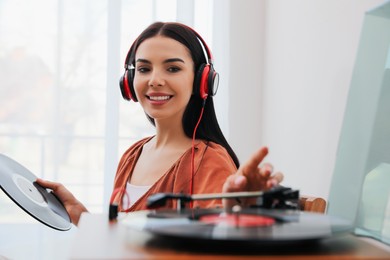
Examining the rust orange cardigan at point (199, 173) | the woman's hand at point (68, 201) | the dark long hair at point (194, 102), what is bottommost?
the woman's hand at point (68, 201)

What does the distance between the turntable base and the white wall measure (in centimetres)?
101

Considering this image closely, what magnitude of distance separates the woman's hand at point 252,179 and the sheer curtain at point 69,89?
5.16 ft

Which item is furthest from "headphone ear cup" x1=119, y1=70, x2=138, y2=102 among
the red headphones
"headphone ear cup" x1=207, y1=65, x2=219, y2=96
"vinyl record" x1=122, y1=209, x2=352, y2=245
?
"vinyl record" x1=122, y1=209, x2=352, y2=245

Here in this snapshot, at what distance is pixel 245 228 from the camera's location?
0.48 meters

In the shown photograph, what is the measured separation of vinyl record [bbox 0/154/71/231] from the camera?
879 millimetres

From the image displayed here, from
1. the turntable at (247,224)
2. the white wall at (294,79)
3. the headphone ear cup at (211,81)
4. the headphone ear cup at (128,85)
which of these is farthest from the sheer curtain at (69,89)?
the turntable at (247,224)

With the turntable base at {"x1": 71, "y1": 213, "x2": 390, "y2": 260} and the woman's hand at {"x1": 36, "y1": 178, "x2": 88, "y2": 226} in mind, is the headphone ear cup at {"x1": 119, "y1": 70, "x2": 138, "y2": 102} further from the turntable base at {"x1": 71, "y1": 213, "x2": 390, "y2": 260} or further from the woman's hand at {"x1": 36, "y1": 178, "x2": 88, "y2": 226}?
the turntable base at {"x1": 71, "y1": 213, "x2": 390, "y2": 260}

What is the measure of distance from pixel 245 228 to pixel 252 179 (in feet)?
0.84

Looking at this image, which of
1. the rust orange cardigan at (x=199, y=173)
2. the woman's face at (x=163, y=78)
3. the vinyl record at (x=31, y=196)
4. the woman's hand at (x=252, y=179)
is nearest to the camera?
the woman's hand at (x=252, y=179)

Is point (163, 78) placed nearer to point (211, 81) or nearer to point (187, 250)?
point (211, 81)

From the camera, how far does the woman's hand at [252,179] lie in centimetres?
69

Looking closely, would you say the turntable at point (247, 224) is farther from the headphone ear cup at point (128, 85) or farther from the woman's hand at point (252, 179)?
the headphone ear cup at point (128, 85)

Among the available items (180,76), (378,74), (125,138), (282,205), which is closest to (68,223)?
(180,76)

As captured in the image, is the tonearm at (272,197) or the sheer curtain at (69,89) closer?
the tonearm at (272,197)
